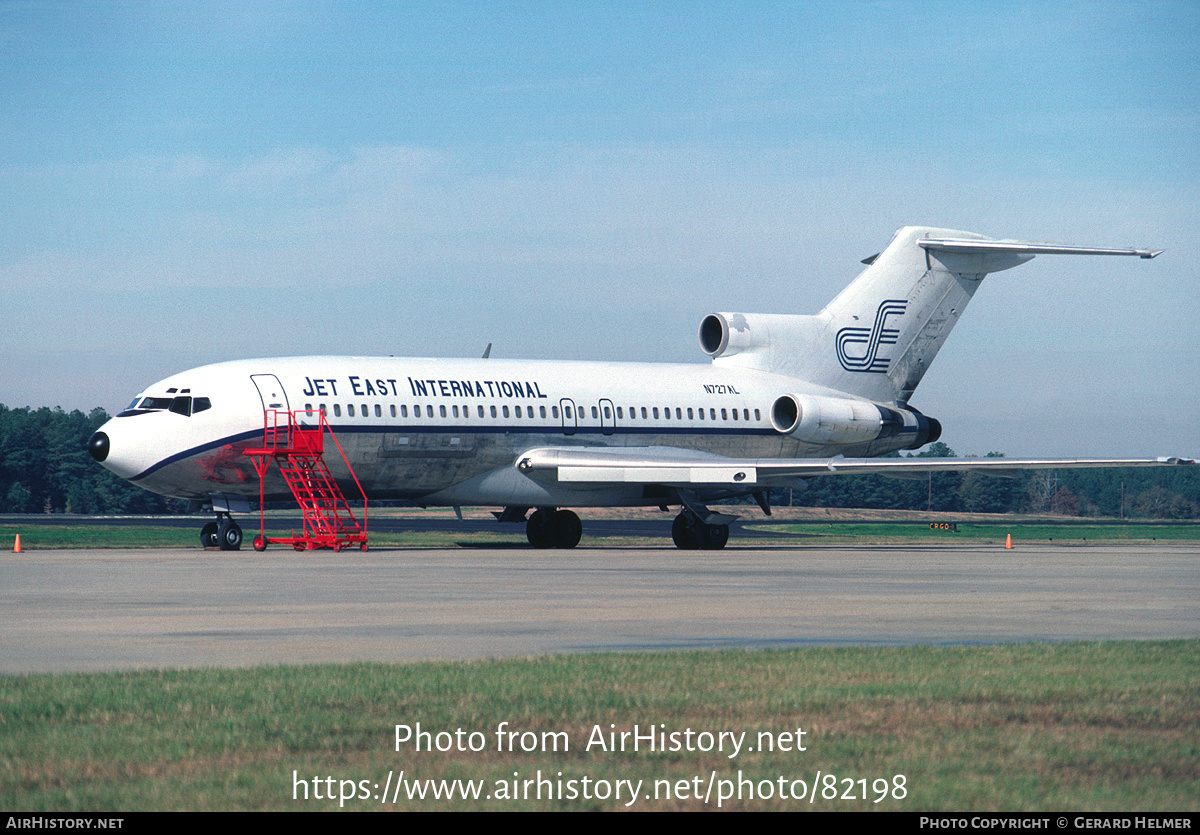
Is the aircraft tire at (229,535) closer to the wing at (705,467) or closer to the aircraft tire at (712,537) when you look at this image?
the wing at (705,467)

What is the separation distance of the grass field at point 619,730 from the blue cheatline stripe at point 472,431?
868 inches

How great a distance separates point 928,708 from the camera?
31.3ft

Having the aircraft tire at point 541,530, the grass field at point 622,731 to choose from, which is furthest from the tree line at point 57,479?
the grass field at point 622,731

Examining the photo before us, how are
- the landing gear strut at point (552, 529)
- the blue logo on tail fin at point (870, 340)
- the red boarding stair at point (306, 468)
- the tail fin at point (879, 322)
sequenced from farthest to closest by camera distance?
the blue logo on tail fin at point (870, 340) → the tail fin at point (879, 322) → the landing gear strut at point (552, 529) → the red boarding stair at point (306, 468)

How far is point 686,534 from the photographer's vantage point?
127 feet

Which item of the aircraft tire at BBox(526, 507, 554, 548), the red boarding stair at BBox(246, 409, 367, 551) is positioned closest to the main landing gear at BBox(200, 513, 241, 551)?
the red boarding stair at BBox(246, 409, 367, 551)

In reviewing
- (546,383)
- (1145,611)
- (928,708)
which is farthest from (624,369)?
(928,708)

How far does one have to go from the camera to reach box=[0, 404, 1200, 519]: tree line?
108812 mm

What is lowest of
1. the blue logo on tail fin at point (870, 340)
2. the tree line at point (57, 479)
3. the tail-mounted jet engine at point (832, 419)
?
the tree line at point (57, 479)

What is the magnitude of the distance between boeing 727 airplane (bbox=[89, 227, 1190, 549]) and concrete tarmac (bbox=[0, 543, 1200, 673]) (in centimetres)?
420

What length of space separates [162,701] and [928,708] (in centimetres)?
504

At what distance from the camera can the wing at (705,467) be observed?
115 feet

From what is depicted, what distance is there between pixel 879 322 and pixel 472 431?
13916 mm
